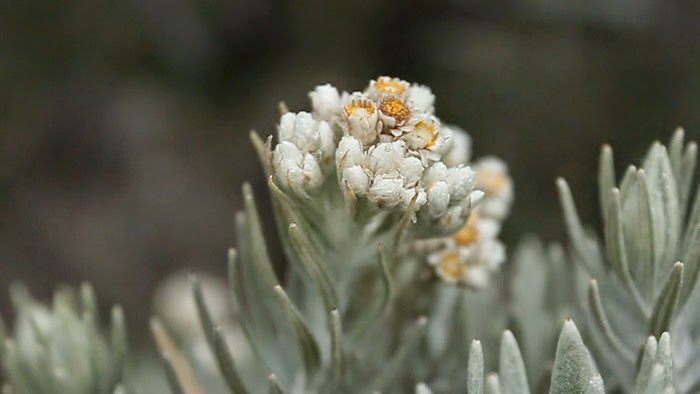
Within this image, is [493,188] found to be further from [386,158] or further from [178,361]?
[178,361]

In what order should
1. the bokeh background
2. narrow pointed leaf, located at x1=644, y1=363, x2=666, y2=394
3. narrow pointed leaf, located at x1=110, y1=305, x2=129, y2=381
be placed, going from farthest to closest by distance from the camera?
the bokeh background < narrow pointed leaf, located at x1=110, y1=305, x2=129, y2=381 < narrow pointed leaf, located at x1=644, y1=363, x2=666, y2=394

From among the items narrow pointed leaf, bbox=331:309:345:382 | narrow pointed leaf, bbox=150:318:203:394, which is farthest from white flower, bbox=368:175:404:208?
narrow pointed leaf, bbox=150:318:203:394

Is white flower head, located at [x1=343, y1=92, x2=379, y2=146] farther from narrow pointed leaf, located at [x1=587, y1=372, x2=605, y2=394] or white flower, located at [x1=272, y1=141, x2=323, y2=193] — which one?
narrow pointed leaf, located at [x1=587, y1=372, x2=605, y2=394]

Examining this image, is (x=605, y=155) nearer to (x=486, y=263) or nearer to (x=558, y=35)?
(x=486, y=263)

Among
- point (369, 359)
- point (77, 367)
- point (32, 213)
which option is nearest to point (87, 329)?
point (77, 367)

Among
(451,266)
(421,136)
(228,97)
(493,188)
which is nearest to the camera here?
(421,136)

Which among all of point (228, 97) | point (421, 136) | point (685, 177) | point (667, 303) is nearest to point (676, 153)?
point (685, 177)
